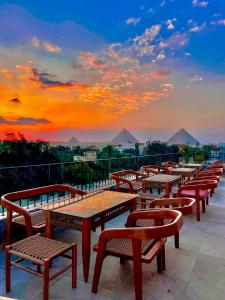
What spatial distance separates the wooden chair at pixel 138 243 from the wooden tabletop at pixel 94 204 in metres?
0.30

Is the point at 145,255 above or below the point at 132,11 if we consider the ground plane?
below

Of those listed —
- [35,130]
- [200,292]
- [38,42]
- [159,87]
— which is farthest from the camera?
[35,130]

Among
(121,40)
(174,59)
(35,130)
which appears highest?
(121,40)

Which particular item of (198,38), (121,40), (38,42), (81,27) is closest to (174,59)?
(198,38)

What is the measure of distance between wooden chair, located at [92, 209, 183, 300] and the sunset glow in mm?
7238

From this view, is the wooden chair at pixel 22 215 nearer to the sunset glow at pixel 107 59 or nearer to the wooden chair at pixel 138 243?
the wooden chair at pixel 138 243

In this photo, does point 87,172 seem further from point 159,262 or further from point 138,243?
point 138,243

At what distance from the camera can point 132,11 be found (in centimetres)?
813

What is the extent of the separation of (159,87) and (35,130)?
6.50 m

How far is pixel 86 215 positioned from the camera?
2311 mm

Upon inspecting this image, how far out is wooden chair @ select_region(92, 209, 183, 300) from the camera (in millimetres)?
1854

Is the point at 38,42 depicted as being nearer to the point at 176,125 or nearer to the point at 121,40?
the point at 121,40

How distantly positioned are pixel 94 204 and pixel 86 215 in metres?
0.41

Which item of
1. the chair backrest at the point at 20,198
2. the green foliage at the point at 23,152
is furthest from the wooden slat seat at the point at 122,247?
the green foliage at the point at 23,152
